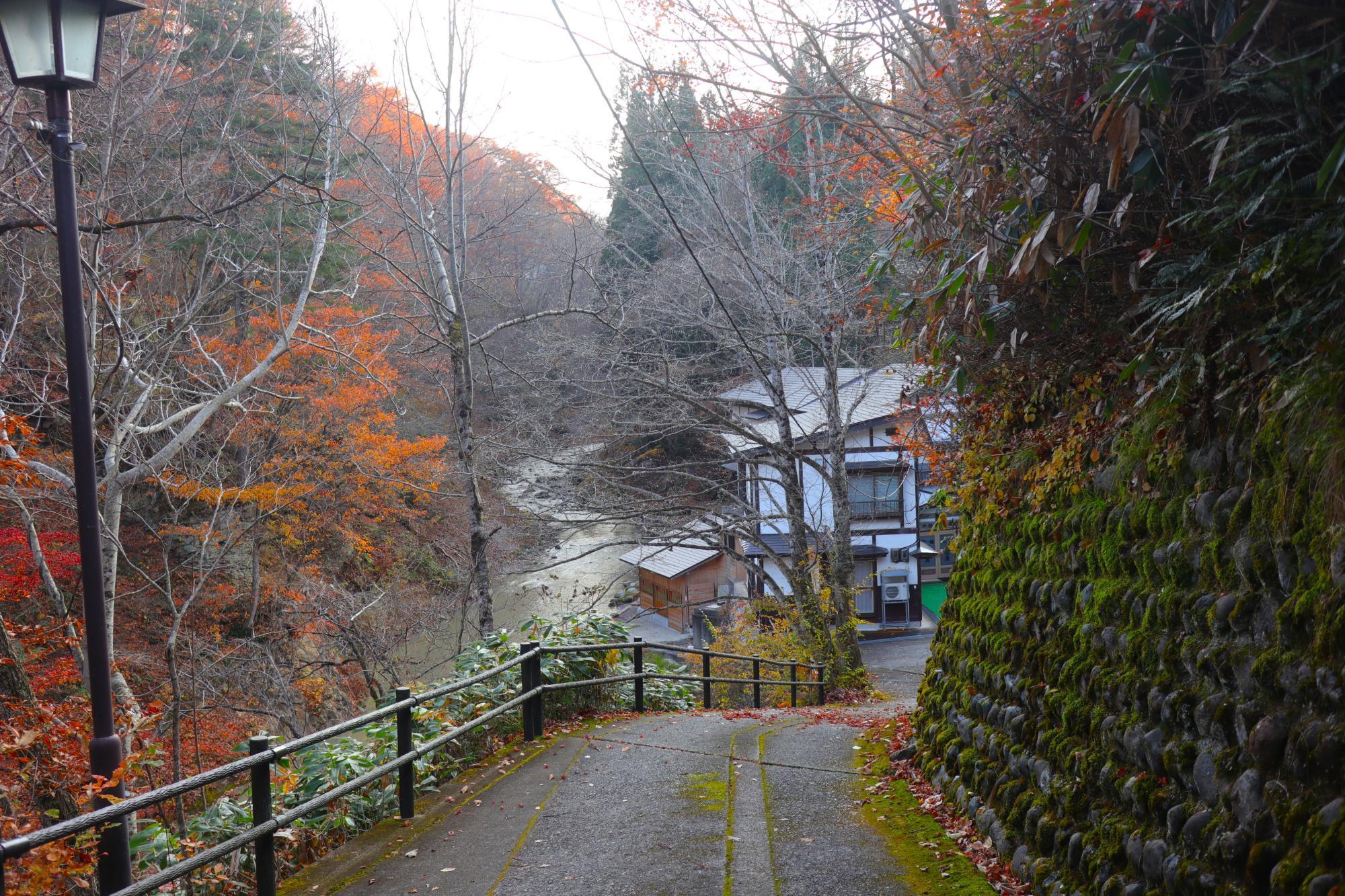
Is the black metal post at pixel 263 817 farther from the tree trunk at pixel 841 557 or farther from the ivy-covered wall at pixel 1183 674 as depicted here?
the tree trunk at pixel 841 557

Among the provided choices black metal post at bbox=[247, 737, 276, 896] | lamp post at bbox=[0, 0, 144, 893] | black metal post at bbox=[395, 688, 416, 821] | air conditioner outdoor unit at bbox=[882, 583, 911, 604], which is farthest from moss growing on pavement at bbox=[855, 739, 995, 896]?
air conditioner outdoor unit at bbox=[882, 583, 911, 604]

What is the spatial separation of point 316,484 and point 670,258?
861 cm

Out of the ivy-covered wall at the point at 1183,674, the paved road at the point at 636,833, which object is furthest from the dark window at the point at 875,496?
the ivy-covered wall at the point at 1183,674

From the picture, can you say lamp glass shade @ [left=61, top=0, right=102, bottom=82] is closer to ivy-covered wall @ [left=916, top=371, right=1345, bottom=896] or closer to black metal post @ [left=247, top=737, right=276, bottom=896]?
black metal post @ [left=247, top=737, right=276, bottom=896]

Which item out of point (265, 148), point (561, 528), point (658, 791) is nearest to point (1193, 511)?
point (658, 791)

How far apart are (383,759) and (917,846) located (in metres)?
4.04

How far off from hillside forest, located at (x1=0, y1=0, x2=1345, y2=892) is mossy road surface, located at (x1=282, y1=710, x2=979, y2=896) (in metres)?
1.02

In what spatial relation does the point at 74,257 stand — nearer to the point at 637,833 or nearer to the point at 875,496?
the point at 637,833

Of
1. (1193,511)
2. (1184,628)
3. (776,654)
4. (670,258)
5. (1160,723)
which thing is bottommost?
(776,654)

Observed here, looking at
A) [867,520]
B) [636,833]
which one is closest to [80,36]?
[636,833]

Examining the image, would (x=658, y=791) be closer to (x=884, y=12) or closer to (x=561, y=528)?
(x=884, y=12)

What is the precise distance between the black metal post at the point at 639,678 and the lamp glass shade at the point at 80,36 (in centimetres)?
744

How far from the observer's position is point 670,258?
20156mm

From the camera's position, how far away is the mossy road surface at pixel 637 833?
4.87m
